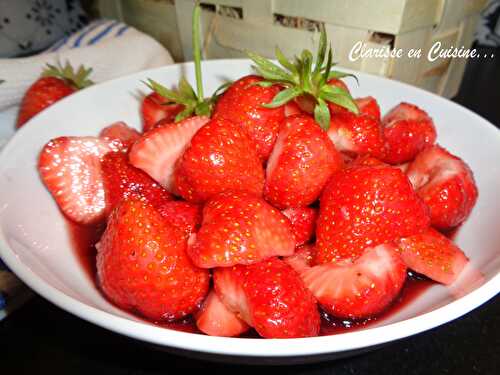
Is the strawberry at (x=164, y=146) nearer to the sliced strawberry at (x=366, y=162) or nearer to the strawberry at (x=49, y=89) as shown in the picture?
the sliced strawberry at (x=366, y=162)

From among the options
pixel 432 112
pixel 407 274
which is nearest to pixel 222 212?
→ pixel 407 274

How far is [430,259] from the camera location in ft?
2.42

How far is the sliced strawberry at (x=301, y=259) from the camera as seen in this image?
2.40 ft

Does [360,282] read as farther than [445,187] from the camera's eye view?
No

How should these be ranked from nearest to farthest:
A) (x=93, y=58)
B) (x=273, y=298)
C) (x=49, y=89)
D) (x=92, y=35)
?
(x=273, y=298), (x=49, y=89), (x=93, y=58), (x=92, y=35)

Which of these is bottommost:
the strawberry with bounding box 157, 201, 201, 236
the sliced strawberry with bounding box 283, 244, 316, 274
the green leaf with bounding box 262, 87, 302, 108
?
the sliced strawberry with bounding box 283, 244, 316, 274

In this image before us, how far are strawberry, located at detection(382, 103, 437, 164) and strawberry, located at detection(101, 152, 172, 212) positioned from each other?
46 cm

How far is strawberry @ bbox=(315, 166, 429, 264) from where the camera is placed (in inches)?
27.8

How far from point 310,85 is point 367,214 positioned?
11.2 inches

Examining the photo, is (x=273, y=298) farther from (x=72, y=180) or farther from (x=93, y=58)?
(x=93, y=58)

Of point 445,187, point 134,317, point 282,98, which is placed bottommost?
point 134,317

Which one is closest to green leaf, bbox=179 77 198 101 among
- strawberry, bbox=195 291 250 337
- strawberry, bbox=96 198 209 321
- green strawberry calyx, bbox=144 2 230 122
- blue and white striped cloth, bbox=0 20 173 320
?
green strawberry calyx, bbox=144 2 230 122

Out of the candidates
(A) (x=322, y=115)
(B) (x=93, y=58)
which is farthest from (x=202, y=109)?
(B) (x=93, y=58)

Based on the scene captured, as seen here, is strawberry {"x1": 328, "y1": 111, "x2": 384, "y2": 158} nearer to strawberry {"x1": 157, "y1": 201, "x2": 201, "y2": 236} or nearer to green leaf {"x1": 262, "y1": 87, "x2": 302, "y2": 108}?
green leaf {"x1": 262, "y1": 87, "x2": 302, "y2": 108}
